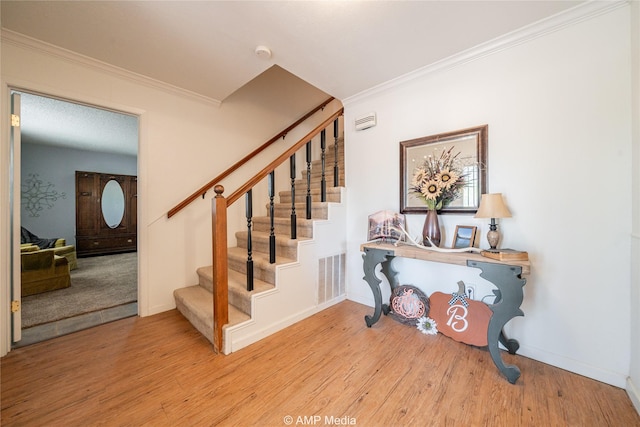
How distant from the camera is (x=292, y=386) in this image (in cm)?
144

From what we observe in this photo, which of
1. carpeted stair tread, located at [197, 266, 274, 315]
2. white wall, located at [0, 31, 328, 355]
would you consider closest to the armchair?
white wall, located at [0, 31, 328, 355]

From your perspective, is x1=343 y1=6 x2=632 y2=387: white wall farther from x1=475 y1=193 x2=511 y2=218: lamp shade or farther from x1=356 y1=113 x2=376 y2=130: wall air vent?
x1=356 y1=113 x2=376 y2=130: wall air vent

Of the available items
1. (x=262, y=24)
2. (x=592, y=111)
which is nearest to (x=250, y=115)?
(x=262, y=24)

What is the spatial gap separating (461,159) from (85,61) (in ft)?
11.1

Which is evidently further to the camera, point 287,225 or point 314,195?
point 314,195

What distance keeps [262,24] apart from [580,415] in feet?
10.0

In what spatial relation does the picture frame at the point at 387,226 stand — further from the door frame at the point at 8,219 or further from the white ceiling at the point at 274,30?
the door frame at the point at 8,219

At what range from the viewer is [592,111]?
1.49m

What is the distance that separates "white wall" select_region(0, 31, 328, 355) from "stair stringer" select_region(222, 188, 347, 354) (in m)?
1.25

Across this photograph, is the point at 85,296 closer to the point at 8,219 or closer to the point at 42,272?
the point at 42,272

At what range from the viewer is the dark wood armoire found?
17.5 ft

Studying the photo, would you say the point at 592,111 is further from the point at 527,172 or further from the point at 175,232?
the point at 175,232

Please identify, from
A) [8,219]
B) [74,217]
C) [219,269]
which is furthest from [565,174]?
[74,217]

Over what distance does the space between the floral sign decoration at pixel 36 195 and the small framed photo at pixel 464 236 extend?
25.2 feet
